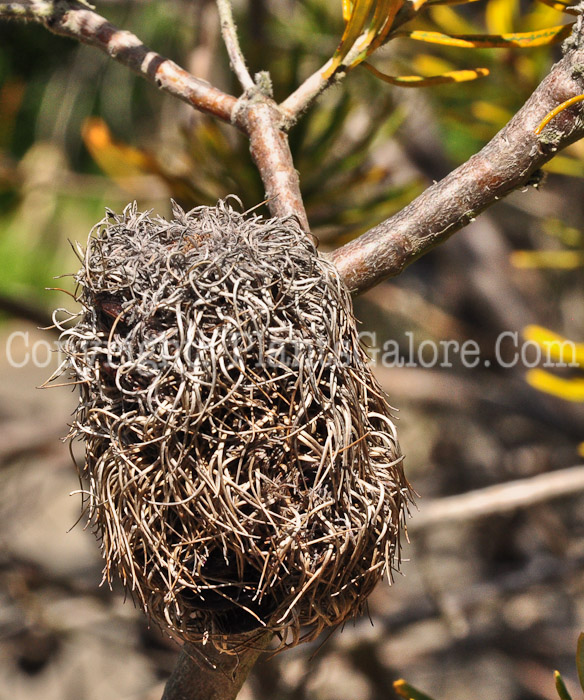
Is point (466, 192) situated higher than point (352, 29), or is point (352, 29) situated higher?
point (352, 29)

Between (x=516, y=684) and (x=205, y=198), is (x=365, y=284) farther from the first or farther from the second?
(x=516, y=684)

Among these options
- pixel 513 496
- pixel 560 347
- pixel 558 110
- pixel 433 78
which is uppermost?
pixel 433 78

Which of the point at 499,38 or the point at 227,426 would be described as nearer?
the point at 227,426

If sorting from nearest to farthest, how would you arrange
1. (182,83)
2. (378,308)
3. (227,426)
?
(227,426), (182,83), (378,308)

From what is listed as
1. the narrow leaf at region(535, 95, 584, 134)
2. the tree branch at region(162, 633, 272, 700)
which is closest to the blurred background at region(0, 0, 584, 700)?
the narrow leaf at region(535, 95, 584, 134)

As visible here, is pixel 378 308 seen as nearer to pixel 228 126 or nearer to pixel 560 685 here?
pixel 228 126

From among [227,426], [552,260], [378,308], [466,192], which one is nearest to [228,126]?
[378,308]
